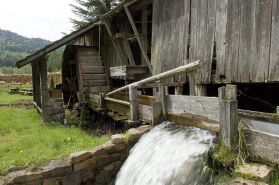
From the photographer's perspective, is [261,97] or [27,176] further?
[261,97]

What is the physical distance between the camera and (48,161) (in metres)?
4.43

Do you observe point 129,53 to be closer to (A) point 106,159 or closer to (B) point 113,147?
(B) point 113,147

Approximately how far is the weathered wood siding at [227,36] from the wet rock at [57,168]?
348 centimetres

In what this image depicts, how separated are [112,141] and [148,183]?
1.39 meters

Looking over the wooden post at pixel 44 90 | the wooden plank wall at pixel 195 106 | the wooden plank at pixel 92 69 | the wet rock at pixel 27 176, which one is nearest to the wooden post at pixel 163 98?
the wooden plank wall at pixel 195 106

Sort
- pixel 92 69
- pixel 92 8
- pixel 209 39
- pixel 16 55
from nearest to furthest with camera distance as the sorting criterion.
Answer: pixel 209 39 → pixel 92 69 → pixel 92 8 → pixel 16 55

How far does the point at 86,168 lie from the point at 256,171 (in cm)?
316

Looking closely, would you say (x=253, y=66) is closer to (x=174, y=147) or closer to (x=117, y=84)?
(x=174, y=147)

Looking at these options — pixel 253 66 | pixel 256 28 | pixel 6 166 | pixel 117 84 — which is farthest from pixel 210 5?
pixel 117 84

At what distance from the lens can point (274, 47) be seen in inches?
159

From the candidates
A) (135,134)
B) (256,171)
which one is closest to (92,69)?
(135,134)

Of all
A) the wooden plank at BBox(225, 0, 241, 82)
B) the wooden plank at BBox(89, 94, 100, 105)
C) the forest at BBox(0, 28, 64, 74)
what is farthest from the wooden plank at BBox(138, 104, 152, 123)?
the forest at BBox(0, 28, 64, 74)

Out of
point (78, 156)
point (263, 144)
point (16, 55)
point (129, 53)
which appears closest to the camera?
point (263, 144)

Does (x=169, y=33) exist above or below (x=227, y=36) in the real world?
above
